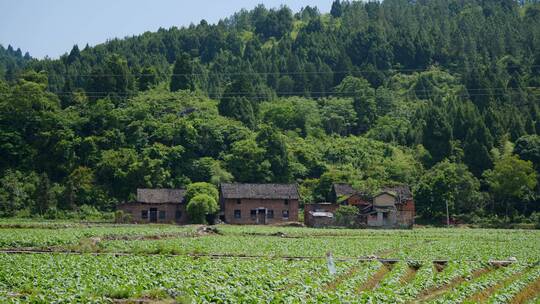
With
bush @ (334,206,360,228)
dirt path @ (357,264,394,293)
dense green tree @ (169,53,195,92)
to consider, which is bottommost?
dirt path @ (357,264,394,293)

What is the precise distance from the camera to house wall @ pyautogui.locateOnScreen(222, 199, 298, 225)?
7012 cm

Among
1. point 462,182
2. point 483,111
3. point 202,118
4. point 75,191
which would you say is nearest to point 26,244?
point 75,191

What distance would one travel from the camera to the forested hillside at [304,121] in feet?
245

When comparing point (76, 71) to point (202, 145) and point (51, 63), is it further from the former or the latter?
point (202, 145)

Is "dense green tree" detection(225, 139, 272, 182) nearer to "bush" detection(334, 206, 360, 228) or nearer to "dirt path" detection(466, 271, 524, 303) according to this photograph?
"bush" detection(334, 206, 360, 228)

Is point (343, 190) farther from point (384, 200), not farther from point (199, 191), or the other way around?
point (199, 191)

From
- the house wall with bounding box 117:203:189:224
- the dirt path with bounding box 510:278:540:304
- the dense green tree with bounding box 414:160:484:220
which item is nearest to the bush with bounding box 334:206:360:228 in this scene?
the dense green tree with bounding box 414:160:484:220

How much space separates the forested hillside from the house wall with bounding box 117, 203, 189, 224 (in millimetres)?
6448

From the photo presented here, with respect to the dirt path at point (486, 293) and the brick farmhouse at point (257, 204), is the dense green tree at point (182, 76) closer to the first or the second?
the brick farmhouse at point (257, 204)

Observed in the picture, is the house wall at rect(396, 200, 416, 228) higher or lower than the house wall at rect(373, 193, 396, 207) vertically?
lower

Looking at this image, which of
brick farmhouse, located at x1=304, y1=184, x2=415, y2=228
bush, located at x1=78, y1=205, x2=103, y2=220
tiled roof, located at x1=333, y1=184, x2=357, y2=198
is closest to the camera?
→ brick farmhouse, located at x1=304, y1=184, x2=415, y2=228

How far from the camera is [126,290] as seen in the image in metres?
20.5

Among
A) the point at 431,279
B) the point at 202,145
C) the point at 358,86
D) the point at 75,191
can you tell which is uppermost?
the point at 358,86

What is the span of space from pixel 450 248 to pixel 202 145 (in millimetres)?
46440
